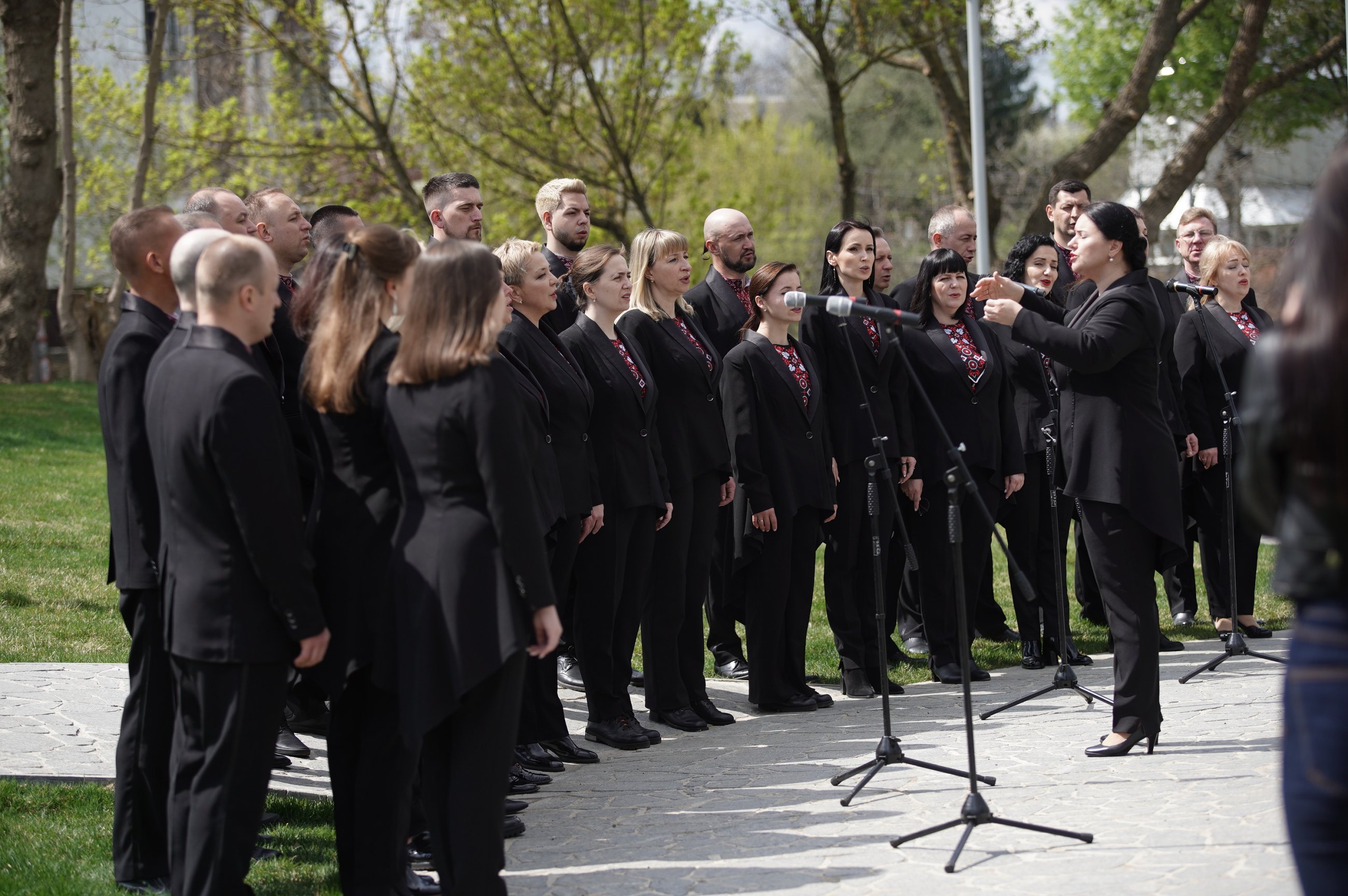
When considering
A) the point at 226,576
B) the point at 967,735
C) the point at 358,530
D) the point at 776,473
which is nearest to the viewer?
the point at 226,576

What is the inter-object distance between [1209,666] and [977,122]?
10.4m

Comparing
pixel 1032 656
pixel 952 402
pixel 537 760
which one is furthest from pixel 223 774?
pixel 1032 656

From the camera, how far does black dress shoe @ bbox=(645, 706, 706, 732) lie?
7.20 meters

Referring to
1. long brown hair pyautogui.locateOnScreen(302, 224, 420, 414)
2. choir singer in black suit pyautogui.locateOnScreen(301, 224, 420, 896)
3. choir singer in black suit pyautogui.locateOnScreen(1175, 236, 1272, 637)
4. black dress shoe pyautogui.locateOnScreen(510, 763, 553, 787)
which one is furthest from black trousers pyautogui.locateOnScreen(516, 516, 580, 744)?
choir singer in black suit pyautogui.locateOnScreen(1175, 236, 1272, 637)

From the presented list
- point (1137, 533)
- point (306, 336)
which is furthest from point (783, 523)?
point (306, 336)

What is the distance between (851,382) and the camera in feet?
26.3

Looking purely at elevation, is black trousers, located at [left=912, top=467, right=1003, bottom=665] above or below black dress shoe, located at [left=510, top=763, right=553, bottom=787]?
above

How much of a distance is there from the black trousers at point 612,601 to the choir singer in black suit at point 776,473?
0.79m

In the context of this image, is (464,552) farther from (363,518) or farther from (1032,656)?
(1032,656)

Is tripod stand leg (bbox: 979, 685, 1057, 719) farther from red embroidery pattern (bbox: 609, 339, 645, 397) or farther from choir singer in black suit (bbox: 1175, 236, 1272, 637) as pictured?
red embroidery pattern (bbox: 609, 339, 645, 397)

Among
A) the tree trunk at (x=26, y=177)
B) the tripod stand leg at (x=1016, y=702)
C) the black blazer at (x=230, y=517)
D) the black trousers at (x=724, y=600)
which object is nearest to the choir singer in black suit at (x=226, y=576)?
the black blazer at (x=230, y=517)

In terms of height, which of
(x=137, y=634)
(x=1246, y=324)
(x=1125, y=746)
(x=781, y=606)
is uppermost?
(x=1246, y=324)

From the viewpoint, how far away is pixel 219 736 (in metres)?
4.10

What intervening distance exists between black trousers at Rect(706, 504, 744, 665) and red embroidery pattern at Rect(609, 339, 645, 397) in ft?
5.27
